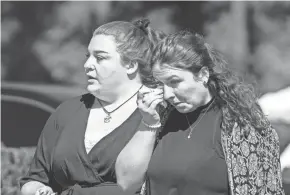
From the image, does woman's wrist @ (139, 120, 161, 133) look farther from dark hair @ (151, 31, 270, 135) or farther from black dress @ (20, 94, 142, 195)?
dark hair @ (151, 31, 270, 135)

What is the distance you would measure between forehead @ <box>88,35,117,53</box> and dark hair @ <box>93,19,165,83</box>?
2cm

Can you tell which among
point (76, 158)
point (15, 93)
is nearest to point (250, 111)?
point (76, 158)

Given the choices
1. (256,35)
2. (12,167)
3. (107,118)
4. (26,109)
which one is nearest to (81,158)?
(107,118)

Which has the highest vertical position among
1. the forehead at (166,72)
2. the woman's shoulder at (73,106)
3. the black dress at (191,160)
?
the forehead at (166,72)

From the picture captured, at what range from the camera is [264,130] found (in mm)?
3055

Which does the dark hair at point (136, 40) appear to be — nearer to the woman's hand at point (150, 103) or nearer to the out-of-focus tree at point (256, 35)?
the woman's hand at point (150, 103)

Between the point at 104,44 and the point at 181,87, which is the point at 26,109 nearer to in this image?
the point at 104,44

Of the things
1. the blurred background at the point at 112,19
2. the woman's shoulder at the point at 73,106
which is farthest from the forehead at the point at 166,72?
the blurred background at the point at 112,19

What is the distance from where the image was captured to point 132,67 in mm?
3338

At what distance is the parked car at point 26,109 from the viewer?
6.04m

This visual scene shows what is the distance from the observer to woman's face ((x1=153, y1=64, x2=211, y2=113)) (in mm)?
2982

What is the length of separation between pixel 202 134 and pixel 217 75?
11.0 inches

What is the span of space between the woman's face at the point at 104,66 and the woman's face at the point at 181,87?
1.02 ft

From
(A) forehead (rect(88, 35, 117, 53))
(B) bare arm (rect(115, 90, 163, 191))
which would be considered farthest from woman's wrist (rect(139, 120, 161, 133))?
(A) forehead (rect(88, 35, 117, 53))
